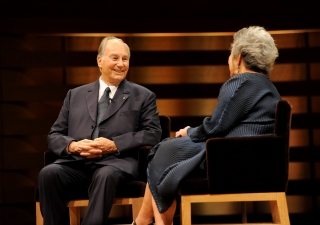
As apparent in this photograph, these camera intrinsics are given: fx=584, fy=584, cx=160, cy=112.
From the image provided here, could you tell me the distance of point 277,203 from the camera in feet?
10.8

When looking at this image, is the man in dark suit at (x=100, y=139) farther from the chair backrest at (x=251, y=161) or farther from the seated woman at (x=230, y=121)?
the chair backrest at (x=251, y=161)

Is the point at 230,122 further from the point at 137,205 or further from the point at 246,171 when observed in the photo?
the point at 137,205

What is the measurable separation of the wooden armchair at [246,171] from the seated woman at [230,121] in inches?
3.6

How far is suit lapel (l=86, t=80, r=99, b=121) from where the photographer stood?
3973 millimetres

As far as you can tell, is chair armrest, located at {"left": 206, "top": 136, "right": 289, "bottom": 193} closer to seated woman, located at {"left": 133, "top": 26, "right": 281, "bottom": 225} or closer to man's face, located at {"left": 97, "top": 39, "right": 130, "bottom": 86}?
seated woman, located at {"left": 133, "top": 26, "right": 281, "bottom": 225}

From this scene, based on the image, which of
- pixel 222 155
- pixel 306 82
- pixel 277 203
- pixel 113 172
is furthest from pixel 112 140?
pixel 306 82

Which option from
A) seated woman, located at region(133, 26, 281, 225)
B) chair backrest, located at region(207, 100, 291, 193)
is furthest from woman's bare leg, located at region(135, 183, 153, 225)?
chair backrest, located at region(207, 100, 291, 193)

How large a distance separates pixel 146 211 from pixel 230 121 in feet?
2.44

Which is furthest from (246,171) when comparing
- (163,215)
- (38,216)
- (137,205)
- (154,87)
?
(154,87)

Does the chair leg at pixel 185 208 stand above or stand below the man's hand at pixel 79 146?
below

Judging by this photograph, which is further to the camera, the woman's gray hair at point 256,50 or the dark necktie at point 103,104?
the dark necktie at point 103,104

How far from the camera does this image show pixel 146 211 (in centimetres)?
347

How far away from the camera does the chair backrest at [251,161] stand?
3197 mm

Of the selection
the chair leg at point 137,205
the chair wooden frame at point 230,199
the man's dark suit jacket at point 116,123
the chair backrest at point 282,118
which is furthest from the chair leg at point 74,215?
the chair backrest at point 282,118
